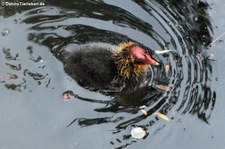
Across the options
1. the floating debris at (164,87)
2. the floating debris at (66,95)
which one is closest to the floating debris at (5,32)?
the floating debris at (66,95)

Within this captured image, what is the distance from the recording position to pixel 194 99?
4.38m

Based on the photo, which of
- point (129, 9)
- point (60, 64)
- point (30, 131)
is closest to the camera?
point (30, 131)

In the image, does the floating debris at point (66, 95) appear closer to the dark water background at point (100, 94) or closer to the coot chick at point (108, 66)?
the dark water background at point (100, 94)

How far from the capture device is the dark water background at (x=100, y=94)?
4.17 metres

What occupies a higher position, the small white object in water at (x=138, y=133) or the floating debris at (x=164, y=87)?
the floating debris at (x=164, y=87)

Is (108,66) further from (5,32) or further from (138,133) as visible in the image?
(5,32)

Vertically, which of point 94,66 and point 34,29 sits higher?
point 34,29

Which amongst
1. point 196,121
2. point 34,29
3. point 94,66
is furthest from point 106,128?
point 34,29

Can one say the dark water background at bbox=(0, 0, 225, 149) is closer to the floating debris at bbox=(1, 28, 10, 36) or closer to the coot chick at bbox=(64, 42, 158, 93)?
the floating debris at bbox=(1, 28, 10, 36)

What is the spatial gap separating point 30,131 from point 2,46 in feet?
2.98

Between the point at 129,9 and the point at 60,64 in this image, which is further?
the point at 129,9

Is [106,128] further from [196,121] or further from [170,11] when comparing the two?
[170,11]

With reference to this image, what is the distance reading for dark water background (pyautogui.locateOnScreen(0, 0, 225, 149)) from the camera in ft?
13.7

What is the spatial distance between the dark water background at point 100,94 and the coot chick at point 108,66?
0.43 ft
